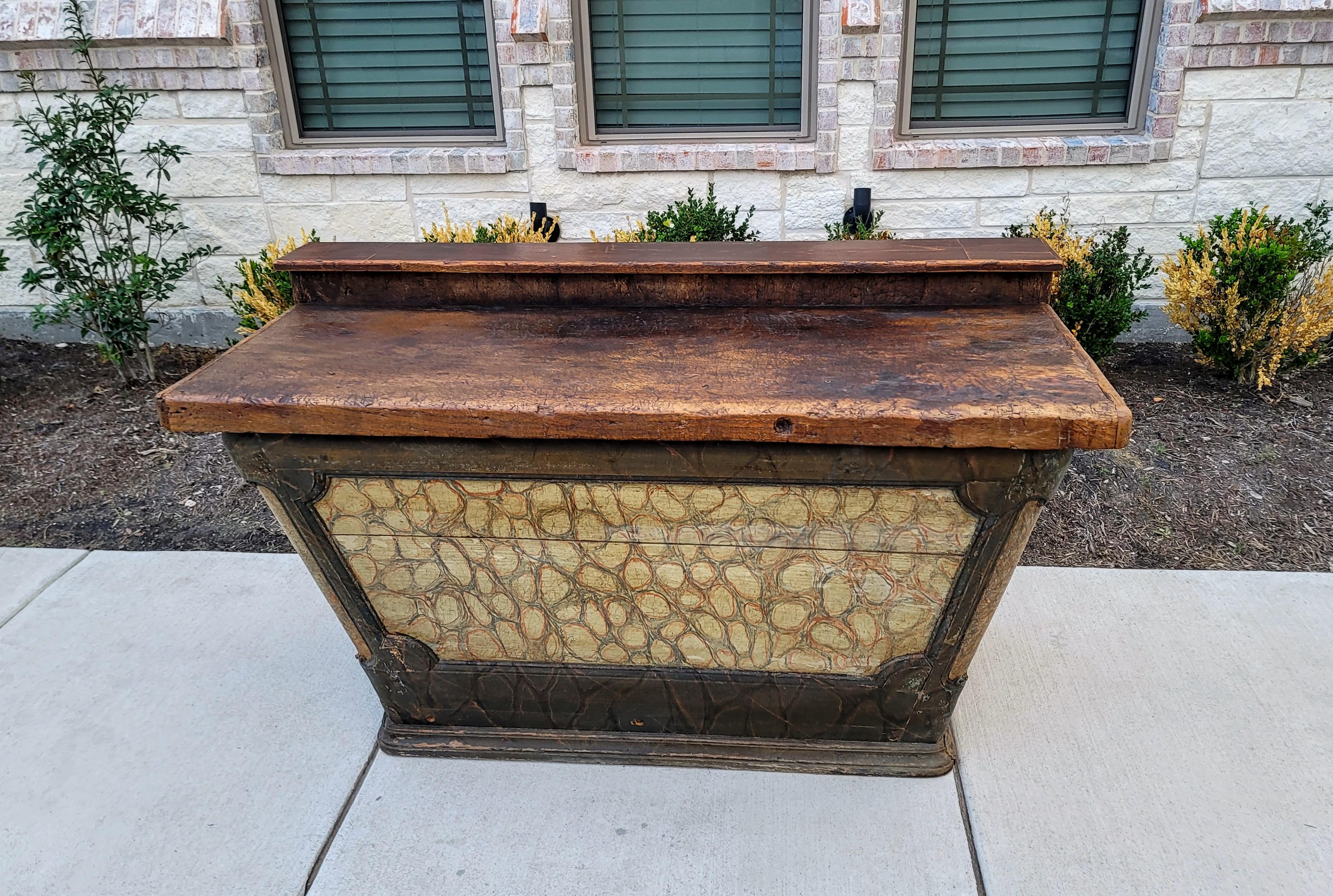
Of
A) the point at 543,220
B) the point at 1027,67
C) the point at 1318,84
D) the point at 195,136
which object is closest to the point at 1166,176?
the point at 1318,84

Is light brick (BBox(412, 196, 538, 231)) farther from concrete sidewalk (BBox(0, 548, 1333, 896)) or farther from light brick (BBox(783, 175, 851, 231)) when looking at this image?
concrete sidewalk (BBox(0, 548, 1333, 896))

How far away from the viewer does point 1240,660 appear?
8.05 ft

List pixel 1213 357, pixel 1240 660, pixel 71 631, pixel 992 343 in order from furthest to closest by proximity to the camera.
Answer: pixel 1213 357, pixel 71 631, pixel 1240 660, pixel 992 343

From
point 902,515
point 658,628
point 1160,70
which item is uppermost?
point 1160,70

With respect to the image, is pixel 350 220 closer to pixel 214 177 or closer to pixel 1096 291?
pixel 214 177

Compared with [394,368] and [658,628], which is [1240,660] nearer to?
[658,628]

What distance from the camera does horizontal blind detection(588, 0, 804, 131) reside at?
14.2 ft

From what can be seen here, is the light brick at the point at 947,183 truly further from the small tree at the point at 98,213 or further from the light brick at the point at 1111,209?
the small tree at the point at 98,213

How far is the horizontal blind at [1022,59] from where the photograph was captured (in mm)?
4246

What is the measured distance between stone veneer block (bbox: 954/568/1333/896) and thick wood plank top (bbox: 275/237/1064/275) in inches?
44.3

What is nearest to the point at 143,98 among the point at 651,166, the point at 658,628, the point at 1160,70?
the point at 651,166

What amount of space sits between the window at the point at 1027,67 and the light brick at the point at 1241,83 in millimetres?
209

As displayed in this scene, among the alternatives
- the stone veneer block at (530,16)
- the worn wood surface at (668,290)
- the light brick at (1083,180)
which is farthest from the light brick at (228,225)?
the light brick at (1083,180)

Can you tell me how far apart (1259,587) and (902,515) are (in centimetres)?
171
